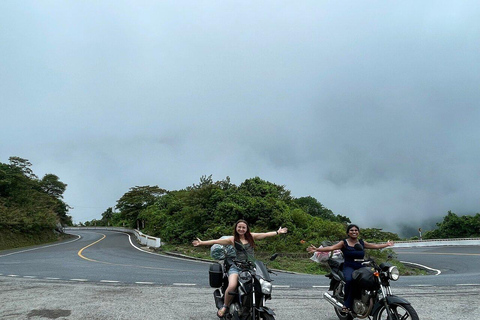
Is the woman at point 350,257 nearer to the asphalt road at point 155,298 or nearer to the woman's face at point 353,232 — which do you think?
the woman's face at point 353,232

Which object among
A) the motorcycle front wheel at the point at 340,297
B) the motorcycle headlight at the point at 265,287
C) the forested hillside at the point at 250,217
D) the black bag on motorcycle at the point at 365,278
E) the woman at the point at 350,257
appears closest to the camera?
the motorcycle headlight at the point at 265,287

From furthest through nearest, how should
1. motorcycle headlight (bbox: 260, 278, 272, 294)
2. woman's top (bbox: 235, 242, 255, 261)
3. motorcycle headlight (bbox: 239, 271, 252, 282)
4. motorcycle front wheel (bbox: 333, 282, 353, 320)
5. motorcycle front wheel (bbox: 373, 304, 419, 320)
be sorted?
motorcycle front wheel (bbox: 333, 282, 353, 320)
woman's top (bbox: 235, 242, 255, 261)
motorcycle headlight (bbox: 239, 271, 252, 282)
motorcycle headlight (bbox: 260, 278, 272, 294)
motorcycle front wheel (bbox: 373, 304, 419, 320)

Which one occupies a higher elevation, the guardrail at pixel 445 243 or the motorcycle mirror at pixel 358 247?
the motorcycle mirror at pixel 358 247

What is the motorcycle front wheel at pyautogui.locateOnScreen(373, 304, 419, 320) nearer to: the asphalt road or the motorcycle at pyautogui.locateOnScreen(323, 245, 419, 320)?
the motorcycle at pyautogui.locateOnScreen(323, 245, 419, 320)

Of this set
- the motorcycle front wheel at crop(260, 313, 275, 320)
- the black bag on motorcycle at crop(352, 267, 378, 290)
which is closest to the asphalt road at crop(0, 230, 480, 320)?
the black bag on motorcycle at crop(352, 267, 378, 290)

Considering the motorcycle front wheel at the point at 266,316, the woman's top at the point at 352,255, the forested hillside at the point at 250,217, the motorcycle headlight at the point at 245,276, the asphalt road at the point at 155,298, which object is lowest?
the asphalt road at the point at 155,298

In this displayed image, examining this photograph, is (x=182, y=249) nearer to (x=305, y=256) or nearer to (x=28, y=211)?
(x=305, y=256)

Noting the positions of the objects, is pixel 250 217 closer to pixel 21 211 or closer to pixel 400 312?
pixel 400 312

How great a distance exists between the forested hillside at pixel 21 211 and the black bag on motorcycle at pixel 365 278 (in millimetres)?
37833

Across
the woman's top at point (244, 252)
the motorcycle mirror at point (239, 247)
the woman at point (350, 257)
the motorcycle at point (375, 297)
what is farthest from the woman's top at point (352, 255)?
the motorcycle mirror at point (239, 247)

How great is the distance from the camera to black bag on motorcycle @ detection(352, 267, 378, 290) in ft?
16.2

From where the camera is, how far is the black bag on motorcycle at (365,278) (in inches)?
194

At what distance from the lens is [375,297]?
5039 millimetres

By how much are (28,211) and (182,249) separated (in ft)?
92.7
